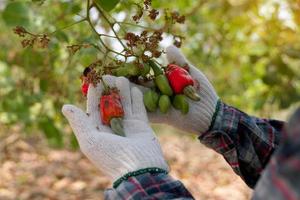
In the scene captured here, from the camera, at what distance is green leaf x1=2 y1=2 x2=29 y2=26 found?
173cm

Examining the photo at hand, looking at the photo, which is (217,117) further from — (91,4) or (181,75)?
(91,4)

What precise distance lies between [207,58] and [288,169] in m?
2.37

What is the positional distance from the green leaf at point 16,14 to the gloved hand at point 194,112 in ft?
1.91

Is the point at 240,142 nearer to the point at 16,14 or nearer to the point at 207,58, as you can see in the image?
the point at 16,14

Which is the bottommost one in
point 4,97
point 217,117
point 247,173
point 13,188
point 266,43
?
point 247,173

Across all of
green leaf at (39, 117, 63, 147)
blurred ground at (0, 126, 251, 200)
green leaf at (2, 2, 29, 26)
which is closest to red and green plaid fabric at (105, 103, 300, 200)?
green leaf at (2, 2, 29, 26)

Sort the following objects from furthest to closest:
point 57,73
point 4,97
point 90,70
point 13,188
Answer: point 13,188
point 4,97
point 57,73
point 90,70

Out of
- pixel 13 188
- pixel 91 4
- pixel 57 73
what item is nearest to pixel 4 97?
pixel 57 73

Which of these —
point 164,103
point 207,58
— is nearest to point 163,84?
point 164,103

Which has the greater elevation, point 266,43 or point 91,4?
point 266,43

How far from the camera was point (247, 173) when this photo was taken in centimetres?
140

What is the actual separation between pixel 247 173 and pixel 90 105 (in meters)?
0.42

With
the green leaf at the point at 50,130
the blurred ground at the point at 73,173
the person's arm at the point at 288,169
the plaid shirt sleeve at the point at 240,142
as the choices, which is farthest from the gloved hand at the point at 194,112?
the blurred ground at the point at 73,173

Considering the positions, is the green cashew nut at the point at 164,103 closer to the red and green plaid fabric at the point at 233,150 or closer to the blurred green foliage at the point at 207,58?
the red and green plaid fabric at the point at 233,150
